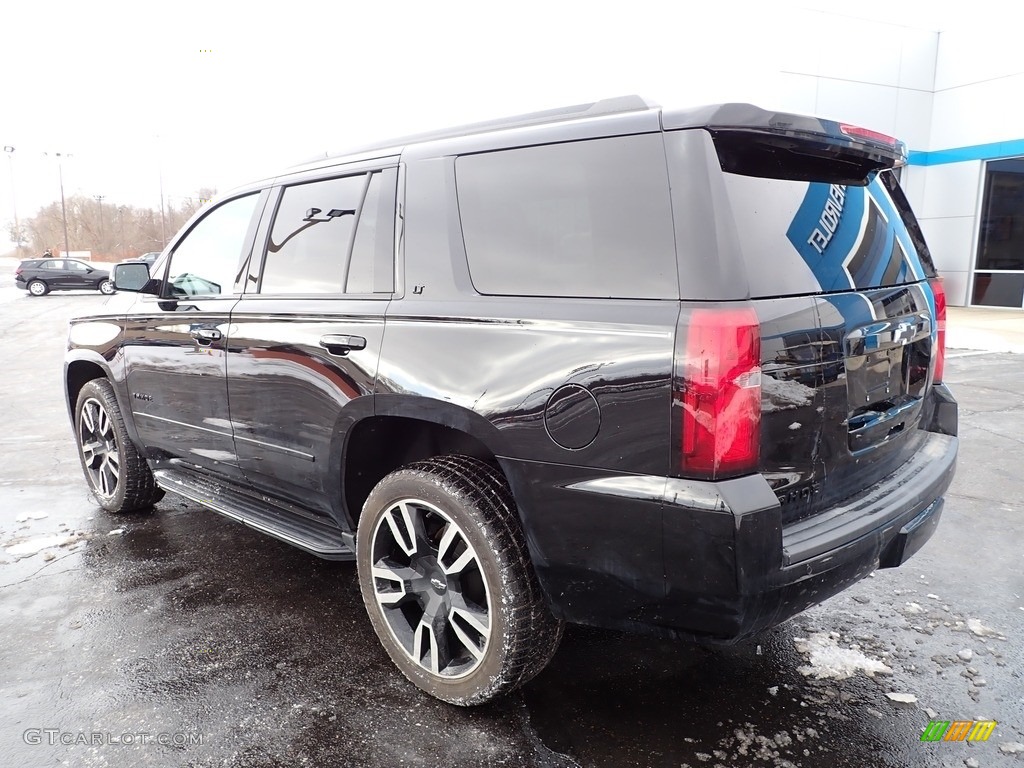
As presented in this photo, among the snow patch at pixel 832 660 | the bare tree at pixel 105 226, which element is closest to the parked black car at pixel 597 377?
the snow patch at pixel 832 660

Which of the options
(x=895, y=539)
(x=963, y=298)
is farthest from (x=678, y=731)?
(x=963, y=298)

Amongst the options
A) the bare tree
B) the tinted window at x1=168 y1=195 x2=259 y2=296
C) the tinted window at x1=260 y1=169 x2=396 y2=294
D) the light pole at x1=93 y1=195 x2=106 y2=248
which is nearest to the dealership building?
the tinted window at x1=168 y1=195 x2=259 y2=296

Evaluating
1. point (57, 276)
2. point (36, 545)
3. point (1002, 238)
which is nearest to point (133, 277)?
point (36, 545)

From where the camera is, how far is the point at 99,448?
4703mm

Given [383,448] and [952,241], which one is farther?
[952,241]

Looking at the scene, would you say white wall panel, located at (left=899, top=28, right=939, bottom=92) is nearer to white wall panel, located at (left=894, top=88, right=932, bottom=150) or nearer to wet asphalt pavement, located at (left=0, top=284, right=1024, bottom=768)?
white wall panel, located at (left=894, top=88, right=932, bottom=150)

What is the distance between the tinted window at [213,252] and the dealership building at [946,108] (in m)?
15.5

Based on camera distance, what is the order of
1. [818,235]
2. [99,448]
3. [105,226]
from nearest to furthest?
[818,235], [99,448], [105,226]

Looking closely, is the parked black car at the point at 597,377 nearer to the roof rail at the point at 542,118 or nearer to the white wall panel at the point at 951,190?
the roof rail at the point at 542,118

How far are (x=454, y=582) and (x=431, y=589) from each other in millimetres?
157

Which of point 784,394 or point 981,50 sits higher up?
point 981,50

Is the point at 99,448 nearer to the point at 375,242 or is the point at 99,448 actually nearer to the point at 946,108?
the point at 375,242

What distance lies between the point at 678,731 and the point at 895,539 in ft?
3.06

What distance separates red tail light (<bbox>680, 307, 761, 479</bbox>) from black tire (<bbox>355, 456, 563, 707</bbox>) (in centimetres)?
71
